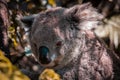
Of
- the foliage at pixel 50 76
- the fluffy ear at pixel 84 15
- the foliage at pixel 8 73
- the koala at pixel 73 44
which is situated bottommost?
the koala at pixel 73 44

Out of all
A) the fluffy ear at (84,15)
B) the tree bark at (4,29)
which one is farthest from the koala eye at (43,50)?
the fluffy ear at (84,15)

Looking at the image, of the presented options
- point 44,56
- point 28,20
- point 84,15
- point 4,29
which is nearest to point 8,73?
point 44,56

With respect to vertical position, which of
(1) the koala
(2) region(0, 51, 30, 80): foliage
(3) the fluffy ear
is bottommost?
(1) the koala

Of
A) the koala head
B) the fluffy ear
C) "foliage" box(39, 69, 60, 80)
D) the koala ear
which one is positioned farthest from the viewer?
the koala ear

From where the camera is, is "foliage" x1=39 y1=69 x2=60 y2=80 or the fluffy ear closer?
"foliage" x1=39 y1=69 x2=60 y2=80

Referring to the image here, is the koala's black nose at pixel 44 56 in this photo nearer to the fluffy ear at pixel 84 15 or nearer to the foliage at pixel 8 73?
the fluffy ear at pixel 84 15

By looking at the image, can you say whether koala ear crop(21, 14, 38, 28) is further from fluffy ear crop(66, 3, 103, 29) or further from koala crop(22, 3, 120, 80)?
fluffy ear crop(66, 3, 103, 29)

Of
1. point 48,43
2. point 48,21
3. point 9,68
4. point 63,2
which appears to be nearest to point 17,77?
point 9,68

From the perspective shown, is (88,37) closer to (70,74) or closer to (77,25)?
(77,25)

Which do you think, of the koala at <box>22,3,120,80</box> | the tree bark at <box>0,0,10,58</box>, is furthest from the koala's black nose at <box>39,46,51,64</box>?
the tree bark at <box>0,0,10,58</box>
